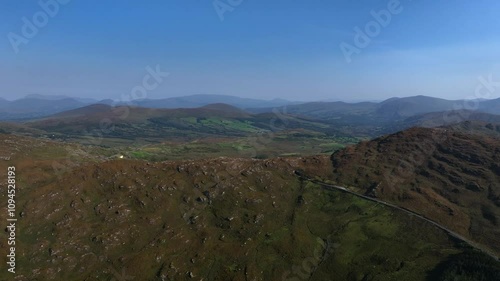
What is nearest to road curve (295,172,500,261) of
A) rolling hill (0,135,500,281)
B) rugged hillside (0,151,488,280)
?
rolling hill (0,135,500,281)

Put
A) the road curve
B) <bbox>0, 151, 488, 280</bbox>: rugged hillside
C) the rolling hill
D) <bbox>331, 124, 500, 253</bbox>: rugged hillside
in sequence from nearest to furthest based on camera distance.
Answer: the road curve, the rolling hill, <bbox>0, 151, 488, 280</bbox>: rugged hillside, <bbox>331, 124, 500, 253</bbox>: rugged hillside

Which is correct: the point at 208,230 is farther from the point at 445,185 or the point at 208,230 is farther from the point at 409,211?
the point at 445,185

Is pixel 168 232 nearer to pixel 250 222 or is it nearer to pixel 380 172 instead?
pixel 250 222

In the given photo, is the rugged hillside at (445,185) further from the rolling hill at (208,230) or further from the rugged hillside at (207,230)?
the rugged hillside at (207,230)

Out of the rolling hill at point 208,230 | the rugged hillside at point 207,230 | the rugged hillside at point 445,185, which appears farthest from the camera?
the rugged hillside at point 445,185

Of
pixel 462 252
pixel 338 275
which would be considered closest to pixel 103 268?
pixel 338 275

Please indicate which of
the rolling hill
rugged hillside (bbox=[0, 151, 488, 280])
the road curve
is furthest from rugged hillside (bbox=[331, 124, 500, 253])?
rugged hillside (bbox=[0, 151, 488, 280])

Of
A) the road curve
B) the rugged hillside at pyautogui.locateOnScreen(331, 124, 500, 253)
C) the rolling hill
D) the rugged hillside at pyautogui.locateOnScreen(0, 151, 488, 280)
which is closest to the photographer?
the road curve

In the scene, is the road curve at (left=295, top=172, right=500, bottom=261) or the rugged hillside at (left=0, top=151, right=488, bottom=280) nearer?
the road curve at (left=295, top=172, right=500, bottom=261)

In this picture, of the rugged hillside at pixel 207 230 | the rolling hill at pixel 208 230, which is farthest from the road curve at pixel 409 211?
the rugged hillside at pixel 207 230

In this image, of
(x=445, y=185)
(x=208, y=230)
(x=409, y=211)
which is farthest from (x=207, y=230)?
(x=445, y=185)

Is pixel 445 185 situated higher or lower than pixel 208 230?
higher

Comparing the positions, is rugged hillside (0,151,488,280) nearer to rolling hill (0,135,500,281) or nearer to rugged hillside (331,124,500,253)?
rolling hill (0,135,500,281)
